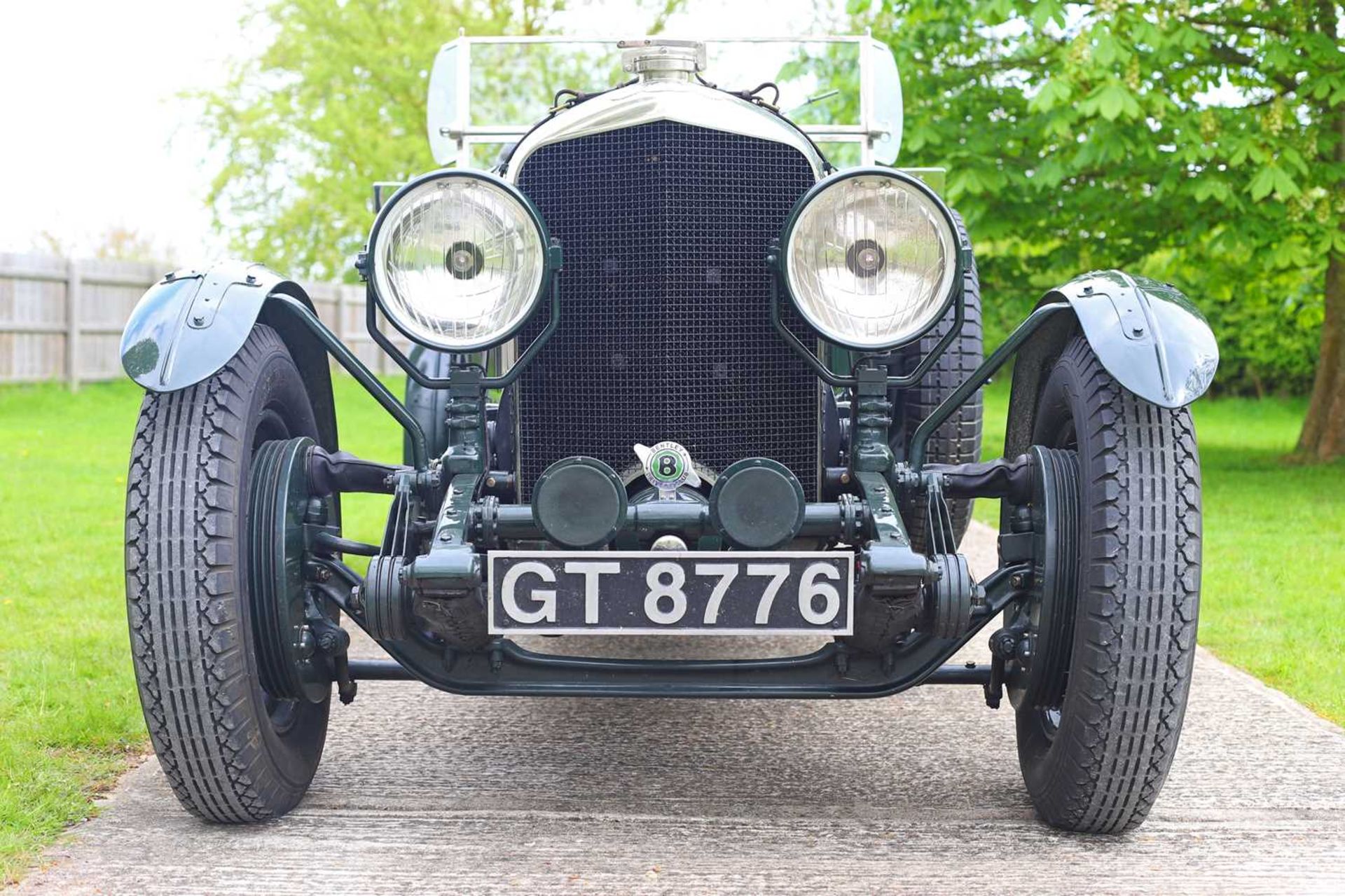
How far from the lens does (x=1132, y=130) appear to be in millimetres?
8828

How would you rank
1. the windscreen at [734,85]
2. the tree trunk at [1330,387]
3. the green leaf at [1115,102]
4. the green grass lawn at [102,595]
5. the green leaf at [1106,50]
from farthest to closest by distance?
the tree trunk at [1330,387], the green leaf at [1106,50], the green leaf at [1115,102], the windscreen at [734,85], the green grass lawn at [102,595]

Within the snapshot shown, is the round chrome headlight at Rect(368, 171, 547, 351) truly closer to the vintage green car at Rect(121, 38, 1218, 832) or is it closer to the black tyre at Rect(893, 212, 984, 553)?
the vintage green car at Rect(121, 38, 1218, 832)

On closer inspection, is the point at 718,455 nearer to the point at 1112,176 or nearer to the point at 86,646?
the point at 86,646

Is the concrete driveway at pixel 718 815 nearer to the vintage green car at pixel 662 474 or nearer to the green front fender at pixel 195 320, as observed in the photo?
the vintage green car at pixel 662 474

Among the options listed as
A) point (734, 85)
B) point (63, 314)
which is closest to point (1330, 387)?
point (734, 85)

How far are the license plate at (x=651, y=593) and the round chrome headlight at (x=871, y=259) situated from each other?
1.77 feet

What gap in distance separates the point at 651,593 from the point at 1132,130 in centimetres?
709

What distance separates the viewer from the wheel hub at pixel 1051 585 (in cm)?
296

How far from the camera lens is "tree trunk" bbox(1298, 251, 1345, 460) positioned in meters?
11.1

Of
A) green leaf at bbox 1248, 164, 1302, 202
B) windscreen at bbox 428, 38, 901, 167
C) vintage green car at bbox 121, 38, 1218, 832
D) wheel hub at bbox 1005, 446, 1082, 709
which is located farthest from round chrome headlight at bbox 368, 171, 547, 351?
green leaf at bbox 1248, 164, 1302, 202

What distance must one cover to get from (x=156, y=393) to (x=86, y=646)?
2.12 metres

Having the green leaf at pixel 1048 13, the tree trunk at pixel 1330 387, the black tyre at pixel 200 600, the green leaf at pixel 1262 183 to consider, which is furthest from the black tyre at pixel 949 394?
the tree trunk at pixel 1330 387

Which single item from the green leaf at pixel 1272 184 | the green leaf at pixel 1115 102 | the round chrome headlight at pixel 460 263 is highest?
the green leaf at pixel 1115 102

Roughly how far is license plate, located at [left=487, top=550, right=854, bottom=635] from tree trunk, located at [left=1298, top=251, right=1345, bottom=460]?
31.4 ft
